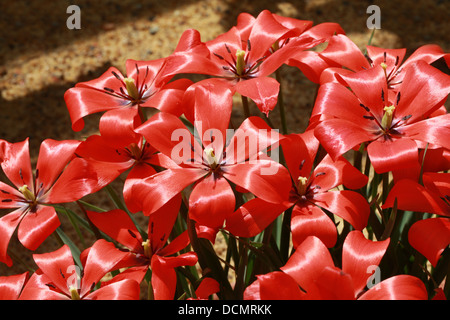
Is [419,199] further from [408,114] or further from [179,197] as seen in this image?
[179,197]

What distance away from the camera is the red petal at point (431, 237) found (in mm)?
959

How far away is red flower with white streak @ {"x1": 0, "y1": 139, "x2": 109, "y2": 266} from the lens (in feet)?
3.36

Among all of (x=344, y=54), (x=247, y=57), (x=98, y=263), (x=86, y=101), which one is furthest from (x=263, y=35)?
(x=98, y=263)

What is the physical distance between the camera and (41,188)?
1.14 m

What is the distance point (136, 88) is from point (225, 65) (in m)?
0.22

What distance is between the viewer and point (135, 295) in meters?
0.92

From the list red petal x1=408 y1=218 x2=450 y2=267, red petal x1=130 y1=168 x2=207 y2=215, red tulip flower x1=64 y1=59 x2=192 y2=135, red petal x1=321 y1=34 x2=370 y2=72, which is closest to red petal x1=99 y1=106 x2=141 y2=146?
red tulip flower x1=64 y1=59 x2=192 y2=135

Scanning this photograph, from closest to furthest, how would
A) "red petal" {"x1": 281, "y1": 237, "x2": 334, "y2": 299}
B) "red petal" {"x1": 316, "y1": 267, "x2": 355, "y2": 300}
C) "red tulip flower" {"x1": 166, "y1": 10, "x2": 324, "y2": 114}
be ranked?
"red petal" {"x1": 316, "y1": 267, "x2": 355, "y2": 300}
"red petal" {"x1": 281, "y1": 237, "x2": 334, "y2": 299}
"red tulip flower" {"x1": 166, "y1": 10, "x2": 324, "y2": 114}

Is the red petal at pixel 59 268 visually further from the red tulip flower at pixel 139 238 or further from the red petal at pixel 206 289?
the red petal at pixel 206 289

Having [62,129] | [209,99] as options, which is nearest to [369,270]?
[209,99]

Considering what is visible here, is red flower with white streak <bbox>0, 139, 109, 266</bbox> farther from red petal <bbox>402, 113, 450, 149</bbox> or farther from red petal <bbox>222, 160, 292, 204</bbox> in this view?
red petal <bbox>402, 113, 450, 149</bbox>

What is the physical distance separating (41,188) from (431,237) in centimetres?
80

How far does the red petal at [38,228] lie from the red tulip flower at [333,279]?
1.32 feet
